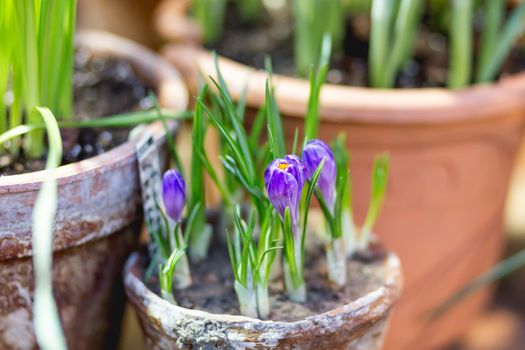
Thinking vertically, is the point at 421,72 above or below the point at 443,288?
above

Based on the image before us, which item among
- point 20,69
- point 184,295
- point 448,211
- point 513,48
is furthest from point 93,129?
point 513,48

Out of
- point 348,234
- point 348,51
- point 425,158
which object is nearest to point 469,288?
point 425,158

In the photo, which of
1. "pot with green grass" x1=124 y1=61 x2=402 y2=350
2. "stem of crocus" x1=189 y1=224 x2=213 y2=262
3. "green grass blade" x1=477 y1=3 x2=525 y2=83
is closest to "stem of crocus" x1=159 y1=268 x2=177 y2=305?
"pot with green grass" x1=124 y1=61 x2=402 y2=350

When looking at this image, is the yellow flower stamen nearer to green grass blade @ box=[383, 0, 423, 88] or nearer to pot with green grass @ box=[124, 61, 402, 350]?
pot with green grass @ box=[124, 61, 402, 350]

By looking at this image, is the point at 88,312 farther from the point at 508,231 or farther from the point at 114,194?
the point at 508,231

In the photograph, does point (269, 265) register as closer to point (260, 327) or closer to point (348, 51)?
point (260, 327)

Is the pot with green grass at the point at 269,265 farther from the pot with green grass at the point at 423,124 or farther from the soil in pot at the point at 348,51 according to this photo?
the soil in pot at the point at 348,51
